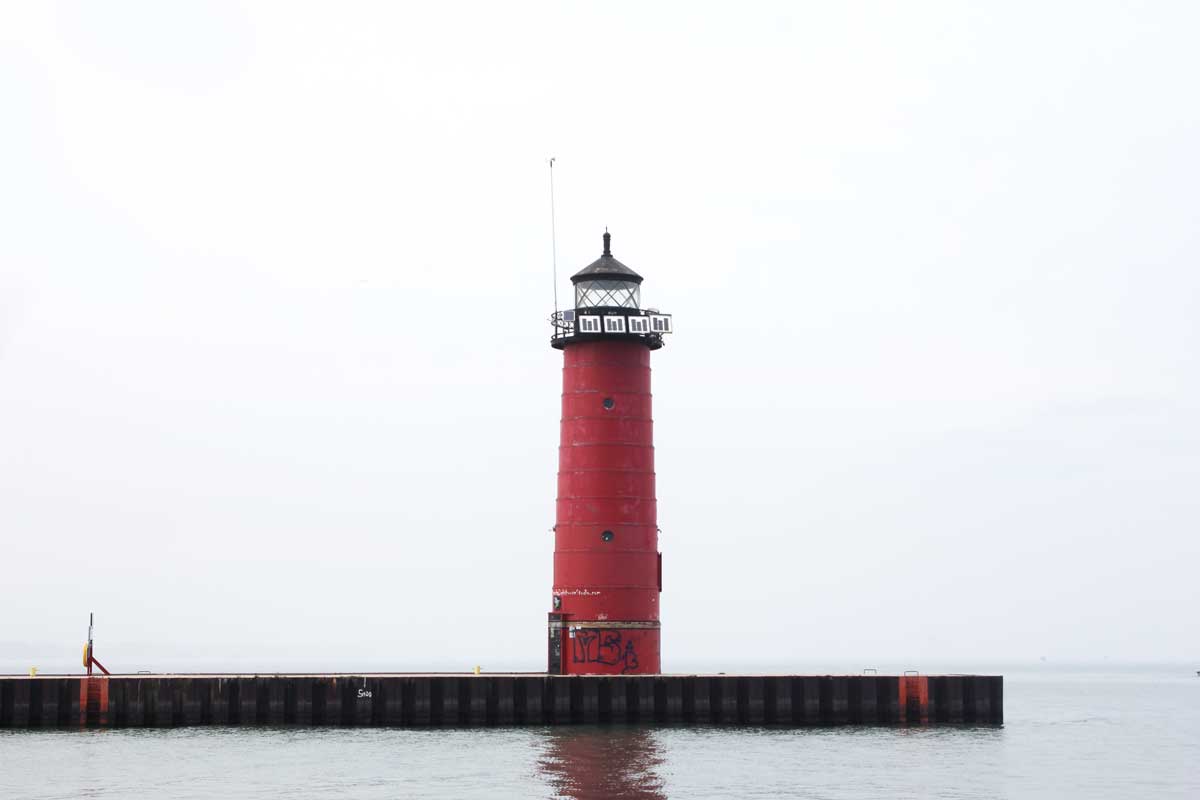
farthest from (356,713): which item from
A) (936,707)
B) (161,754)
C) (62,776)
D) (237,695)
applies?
(936,707)

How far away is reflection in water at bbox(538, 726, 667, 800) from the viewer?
129 ft

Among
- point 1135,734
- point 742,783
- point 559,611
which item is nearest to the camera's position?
point 742,783

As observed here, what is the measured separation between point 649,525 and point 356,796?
65.7 feet

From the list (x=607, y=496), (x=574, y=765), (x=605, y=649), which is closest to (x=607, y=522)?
(x=607, y=496)

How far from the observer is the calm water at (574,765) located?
4078 centimetres

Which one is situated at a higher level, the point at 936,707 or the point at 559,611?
the point at 559,611

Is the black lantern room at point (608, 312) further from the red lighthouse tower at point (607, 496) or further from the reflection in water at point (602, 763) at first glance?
the reflection in water at point (602, 763)

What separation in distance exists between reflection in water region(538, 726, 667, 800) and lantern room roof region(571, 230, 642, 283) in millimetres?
17690

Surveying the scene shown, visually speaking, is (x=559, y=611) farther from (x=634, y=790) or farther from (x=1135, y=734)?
(x=1135, y=734)

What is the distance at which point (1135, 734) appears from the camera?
2857 inches

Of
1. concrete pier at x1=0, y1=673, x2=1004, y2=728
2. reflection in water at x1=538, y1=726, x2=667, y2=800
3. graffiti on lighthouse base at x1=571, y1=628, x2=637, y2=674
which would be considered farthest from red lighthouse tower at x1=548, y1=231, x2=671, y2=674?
reflection in water at x1=538, y1=726, x2=667, y2=800

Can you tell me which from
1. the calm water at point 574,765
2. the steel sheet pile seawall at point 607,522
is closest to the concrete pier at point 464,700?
the calm water at point 574,765

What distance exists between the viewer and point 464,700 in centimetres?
5366

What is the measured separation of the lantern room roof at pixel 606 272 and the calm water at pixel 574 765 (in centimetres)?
1774
